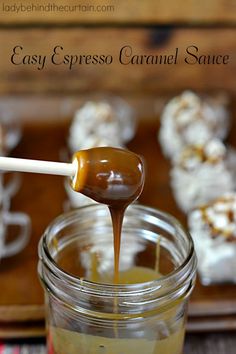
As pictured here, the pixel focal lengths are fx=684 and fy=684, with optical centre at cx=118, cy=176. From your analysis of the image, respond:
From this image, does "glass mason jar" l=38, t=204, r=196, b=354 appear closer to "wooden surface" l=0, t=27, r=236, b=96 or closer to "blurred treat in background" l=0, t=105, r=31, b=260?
"blurred treat in background" l=0, t=105, r=31, b=260

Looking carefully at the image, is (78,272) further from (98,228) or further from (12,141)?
(12,141)

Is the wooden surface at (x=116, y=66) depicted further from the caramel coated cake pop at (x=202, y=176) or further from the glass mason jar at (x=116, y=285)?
the glass mason jar at (x=116, y=285)

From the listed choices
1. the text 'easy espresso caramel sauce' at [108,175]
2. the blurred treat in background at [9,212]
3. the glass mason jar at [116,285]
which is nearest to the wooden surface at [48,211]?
the blurred treat in background at [9,212]

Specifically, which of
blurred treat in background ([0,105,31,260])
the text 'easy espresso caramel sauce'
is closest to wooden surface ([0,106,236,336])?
blurred treat in background ([0,105,31,260])

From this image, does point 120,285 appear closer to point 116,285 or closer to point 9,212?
point 116,285

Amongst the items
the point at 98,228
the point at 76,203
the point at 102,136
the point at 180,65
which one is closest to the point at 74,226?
the point at 98,228

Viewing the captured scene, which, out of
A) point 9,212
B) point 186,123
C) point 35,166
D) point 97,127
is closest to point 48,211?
point 9,212

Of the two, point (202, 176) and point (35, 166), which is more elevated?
point (35, 166)
